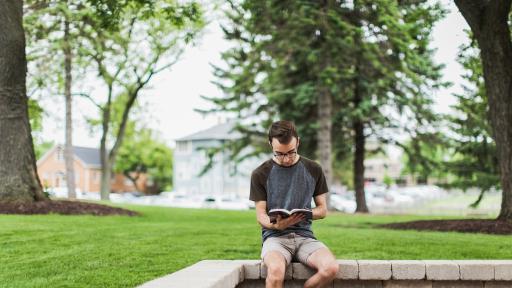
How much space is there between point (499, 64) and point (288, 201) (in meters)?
8.48

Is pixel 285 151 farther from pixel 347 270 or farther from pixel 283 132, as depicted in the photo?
pixel 347 270

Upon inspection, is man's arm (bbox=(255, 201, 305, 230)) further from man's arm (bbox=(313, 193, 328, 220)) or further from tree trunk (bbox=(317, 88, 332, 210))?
tree trunk (bbox=(317, 88, 332, 210))

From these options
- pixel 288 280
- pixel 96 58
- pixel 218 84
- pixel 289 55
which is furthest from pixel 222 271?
pixel 96 58

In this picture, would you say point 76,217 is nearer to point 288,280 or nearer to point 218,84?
point 288,280

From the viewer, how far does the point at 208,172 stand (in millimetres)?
77938

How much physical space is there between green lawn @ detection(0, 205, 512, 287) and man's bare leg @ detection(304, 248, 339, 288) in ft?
5.53

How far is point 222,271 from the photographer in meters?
5.00

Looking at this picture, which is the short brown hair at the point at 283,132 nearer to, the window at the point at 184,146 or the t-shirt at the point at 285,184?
the t-shirt at the point at 285,184

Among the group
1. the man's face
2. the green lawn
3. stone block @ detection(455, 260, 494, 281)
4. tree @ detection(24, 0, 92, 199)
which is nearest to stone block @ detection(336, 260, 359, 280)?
stone block @ detection(455, 260, 494, 281)

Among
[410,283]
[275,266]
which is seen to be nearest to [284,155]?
[275,266]

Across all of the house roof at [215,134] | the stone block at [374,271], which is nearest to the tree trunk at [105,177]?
the stone block at [374,271]

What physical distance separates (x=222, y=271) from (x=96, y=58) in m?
28.2

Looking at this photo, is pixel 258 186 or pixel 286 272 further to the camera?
pixel 286 272

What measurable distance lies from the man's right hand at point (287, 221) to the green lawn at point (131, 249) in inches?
61.5
